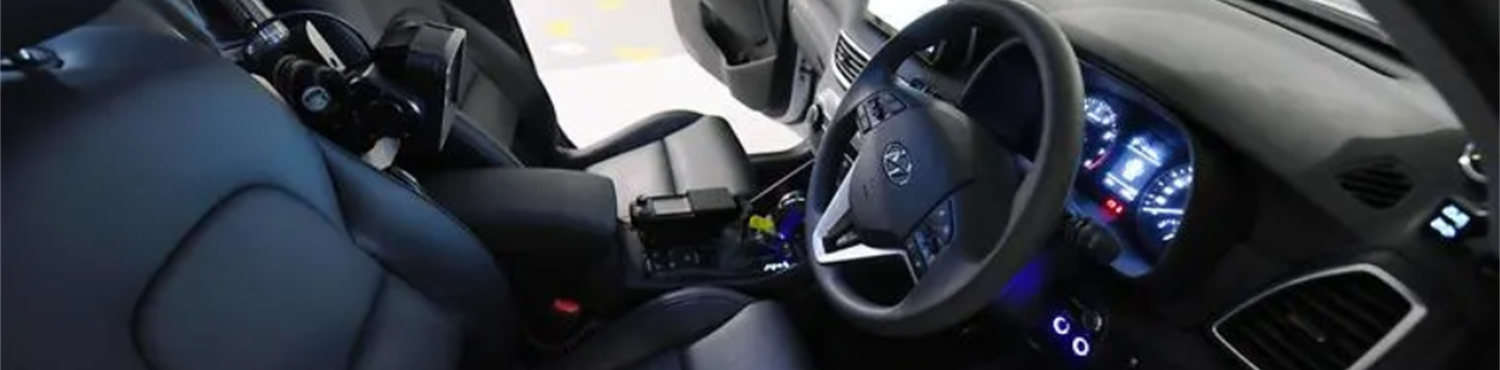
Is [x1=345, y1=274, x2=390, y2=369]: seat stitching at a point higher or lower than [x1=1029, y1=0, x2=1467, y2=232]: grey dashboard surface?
lower

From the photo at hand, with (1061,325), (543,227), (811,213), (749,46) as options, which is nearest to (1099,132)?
(1061,325)

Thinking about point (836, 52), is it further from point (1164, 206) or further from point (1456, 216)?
point (1456, 216)

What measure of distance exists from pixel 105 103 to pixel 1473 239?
2.80ft

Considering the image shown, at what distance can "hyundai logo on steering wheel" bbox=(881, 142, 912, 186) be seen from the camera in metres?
1.00

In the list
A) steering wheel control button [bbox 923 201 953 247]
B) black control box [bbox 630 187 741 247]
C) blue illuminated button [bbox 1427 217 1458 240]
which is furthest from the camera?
black control box [bbox 630 187 741 247]

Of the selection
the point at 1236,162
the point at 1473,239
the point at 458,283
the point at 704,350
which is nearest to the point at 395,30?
the point at 458,283

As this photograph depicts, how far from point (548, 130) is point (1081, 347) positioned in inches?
38.5

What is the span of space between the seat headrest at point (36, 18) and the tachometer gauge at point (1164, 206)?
769 mm

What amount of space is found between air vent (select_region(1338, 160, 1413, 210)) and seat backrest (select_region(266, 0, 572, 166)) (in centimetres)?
99

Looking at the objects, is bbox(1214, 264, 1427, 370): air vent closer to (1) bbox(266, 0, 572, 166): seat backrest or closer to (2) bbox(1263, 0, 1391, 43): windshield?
(2) bbox(1263, 0, 1391, 43): windshield

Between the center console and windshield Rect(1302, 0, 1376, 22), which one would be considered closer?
windshield Rect(1302, 0, 1376, 22)

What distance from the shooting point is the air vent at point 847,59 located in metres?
1.57

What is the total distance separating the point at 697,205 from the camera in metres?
1.44

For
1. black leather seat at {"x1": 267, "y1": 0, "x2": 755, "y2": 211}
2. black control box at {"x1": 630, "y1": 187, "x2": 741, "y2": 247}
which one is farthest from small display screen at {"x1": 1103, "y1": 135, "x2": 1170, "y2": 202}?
black leather seat at {"x1": 267, "y1": 0, "x2": 755, "y2": 211}
